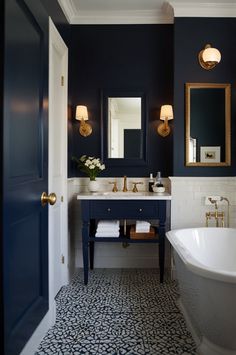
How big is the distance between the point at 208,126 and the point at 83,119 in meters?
1.38

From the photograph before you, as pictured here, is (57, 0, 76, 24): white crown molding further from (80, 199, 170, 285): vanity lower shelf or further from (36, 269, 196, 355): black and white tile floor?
(36, 269, 196, 355): black and white tile floor

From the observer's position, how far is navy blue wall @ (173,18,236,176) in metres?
3.16

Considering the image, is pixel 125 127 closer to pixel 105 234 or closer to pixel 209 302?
pixel 105 234

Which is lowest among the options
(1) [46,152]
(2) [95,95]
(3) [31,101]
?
(1) [46,152]

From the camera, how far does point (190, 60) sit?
3176mm

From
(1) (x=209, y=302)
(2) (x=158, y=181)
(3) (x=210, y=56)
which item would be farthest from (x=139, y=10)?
(1) (x=209, y=302)

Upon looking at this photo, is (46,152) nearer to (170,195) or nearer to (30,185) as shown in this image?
(30,185)

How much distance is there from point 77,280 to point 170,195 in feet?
4.39

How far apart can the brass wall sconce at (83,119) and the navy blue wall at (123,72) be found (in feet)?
0.18

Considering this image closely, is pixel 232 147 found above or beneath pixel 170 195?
above

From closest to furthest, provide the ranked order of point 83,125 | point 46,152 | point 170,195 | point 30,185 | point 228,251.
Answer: point 30,185, point 46,152, point 228,251, point 170,195, point 83,125

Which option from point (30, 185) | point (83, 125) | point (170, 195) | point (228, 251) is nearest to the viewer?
point (30, 185)

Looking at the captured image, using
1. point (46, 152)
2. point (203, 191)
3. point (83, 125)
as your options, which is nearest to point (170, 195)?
point (203, 191)

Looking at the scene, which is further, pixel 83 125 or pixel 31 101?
pixel 83 125
